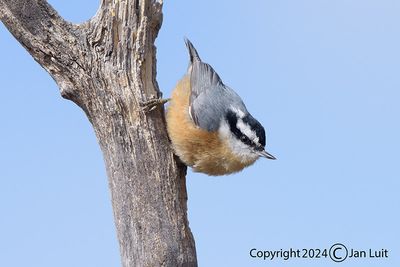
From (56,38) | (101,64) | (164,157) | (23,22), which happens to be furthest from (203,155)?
(23,22)

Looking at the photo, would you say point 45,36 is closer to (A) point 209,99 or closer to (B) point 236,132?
(A) point 209,99

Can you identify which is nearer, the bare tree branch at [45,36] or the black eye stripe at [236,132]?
the bare tree branch at [45,36]

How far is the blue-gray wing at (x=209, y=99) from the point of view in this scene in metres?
4.20

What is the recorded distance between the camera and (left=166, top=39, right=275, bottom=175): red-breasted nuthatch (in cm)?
415

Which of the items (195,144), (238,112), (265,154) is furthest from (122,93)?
(265,154)

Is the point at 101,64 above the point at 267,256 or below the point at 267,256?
above

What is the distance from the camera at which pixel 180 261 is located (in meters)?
4.16

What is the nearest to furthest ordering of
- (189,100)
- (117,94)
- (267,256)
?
1. (117,94)
2. (189,100)
3. (267,256)

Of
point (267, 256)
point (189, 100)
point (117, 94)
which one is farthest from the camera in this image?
point (267, 256)

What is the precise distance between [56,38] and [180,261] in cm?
193

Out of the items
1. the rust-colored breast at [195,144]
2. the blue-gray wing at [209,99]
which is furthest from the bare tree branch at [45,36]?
the blue-gray wing at [209,99]

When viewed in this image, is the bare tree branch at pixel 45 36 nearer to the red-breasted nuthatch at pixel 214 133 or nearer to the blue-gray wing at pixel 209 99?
the red-breasted nuthatch at pixel 214 133

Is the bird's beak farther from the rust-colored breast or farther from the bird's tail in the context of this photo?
the bird's tail

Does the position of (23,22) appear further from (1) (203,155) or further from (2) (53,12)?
(1) (203,155)
